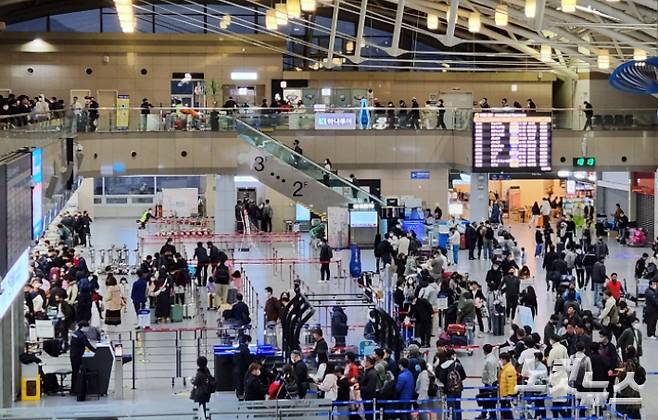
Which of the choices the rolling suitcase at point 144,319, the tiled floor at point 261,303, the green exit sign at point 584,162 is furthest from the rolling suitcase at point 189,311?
the green exit sign at point 584,162

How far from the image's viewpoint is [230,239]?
40.6 meters

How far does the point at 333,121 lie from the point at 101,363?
22.6 metres

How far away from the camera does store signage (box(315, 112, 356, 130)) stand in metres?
41.5

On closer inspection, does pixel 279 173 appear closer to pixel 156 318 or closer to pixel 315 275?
pixel 315 275

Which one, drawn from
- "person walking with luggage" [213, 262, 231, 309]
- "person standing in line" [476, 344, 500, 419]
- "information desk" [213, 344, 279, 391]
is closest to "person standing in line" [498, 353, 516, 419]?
"person standing in line" [476, 344, 500, 419]

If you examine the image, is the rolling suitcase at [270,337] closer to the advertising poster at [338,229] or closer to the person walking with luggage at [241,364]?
the person walking with luggage at [241,364]

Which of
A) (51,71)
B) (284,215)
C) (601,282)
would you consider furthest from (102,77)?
(601,282)

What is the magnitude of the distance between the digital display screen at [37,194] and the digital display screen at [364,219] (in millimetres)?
18138

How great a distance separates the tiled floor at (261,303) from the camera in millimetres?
20328

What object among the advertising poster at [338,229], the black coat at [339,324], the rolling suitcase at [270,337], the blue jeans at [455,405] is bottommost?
the blue jeans at [455,405]

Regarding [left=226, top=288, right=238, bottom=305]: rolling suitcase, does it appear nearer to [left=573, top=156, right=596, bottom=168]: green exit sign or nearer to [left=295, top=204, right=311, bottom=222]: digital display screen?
[left=573, top=156, right=596, bottom=168]: green exit sign

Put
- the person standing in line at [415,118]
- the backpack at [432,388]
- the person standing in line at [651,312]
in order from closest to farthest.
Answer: the backpack at [432,388]
the person standing in line at [651,312]
the person standing in line at [415,118]

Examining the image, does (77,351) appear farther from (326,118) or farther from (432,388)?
(326,118)

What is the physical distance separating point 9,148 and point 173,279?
24.7ft
